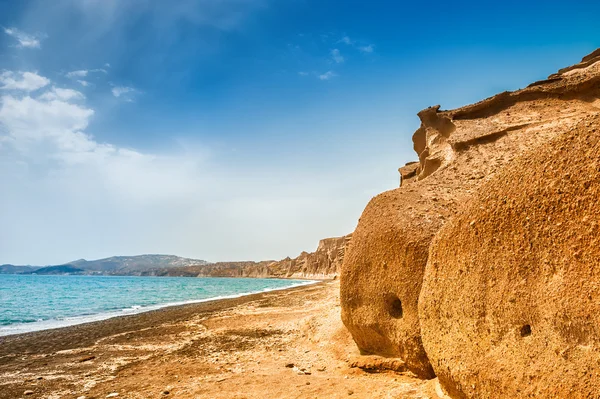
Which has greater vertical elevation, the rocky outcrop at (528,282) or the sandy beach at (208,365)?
the rocky outcrop at (528,282)

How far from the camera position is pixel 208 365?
8469 mm

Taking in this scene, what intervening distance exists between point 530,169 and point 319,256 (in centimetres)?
9525

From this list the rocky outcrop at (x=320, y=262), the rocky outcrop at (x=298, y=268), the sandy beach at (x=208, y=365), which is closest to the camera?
the sandy beach at (x=208, y=365)

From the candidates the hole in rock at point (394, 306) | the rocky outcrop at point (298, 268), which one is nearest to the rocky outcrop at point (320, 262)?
the rocky outcrop at point (298, 268)

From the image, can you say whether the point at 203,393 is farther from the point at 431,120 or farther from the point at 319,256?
the point at 319,256

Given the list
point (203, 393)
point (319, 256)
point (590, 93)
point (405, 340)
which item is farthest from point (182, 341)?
point (319, 256)

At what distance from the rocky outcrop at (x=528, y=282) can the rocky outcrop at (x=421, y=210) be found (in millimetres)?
545

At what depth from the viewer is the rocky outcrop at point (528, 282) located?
116 inches

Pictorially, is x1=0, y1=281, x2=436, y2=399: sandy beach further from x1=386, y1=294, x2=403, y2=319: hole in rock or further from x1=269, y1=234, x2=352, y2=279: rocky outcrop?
x1=269, y1=234, x2=352, y2=279: rocky outcrop

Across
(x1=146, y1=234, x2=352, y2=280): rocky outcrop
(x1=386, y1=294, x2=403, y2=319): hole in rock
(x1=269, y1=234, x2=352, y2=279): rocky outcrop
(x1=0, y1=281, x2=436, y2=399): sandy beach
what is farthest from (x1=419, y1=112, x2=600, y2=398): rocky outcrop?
(x1=269, y1=234, x2=352, y2=279): rocky outcrop

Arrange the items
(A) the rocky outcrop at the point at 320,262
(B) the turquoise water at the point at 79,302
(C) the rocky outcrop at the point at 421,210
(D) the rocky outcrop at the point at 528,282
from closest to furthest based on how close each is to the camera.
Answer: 1. (D) the rocky outcrop at the point at 528,282
2. (C) the rocky outcrop at the point at 421,210
3. (B) the turquoise water at the point at 79,302
4. (A) the rocky outcrop at the point at 320,262

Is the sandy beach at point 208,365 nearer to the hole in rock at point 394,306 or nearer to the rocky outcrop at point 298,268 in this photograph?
the hole in rock at point 394,306

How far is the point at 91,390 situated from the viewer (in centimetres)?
734

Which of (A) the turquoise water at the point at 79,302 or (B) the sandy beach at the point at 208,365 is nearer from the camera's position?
(B) the sandy beach at the point at 208,365
